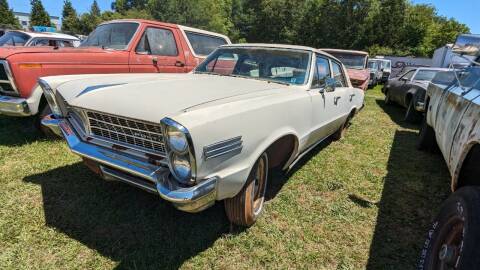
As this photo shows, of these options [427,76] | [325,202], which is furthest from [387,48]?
[325,202]

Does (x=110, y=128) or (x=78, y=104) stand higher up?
(x=78, y=104)

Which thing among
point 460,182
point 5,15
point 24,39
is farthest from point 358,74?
point 5,15

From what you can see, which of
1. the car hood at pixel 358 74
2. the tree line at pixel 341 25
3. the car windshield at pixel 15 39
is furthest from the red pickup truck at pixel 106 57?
the tree line at pixel 341 25

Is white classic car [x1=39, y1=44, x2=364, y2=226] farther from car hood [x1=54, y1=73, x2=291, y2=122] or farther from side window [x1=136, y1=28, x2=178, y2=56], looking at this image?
side window [x1=136, y1=28, x2=178, y2=56]

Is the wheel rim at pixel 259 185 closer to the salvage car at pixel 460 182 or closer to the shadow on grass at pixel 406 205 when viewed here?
the shadow on grass at pixel 406 205

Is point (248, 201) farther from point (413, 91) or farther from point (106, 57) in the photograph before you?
point (413, 91)

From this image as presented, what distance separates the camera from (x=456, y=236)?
1824 millimetres

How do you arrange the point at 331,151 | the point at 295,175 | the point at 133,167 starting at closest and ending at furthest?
the point at 133,167, the point at 295,175, the point at 331,151

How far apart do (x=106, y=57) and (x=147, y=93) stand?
2.89 m

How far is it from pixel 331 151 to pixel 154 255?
3.44 m

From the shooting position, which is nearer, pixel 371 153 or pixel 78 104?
pixel 78 104

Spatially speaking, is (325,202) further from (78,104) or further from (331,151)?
(78,104)

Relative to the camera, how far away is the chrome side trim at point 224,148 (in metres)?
1.96

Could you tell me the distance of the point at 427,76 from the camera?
27.9ft
